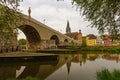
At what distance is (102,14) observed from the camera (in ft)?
45.2

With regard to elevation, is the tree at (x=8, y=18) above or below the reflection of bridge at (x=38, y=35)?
below

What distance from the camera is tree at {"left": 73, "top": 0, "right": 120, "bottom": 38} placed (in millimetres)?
13352

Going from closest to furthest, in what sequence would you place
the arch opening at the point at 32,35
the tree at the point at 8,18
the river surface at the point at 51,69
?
the tree at the point at 8,18 → the river surface at the point at 51,69 → the arch opening at the point at 32,35

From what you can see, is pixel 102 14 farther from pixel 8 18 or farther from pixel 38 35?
pixel 38 35

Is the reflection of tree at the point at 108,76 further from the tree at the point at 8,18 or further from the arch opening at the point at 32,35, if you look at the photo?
the arch opening at the point at 32,35

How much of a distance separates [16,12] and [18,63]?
21.5 meters

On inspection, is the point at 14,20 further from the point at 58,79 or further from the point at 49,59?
the point at 49,59

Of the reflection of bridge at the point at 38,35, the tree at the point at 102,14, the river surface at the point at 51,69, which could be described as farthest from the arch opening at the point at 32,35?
the tree at the point at 102,14

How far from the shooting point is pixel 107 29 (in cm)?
1409

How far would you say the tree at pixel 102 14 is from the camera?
13.4m

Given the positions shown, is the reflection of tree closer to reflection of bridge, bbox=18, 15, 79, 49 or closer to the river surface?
the river surface

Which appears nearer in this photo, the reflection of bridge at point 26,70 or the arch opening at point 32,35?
the reflection of bridge at point 26,70

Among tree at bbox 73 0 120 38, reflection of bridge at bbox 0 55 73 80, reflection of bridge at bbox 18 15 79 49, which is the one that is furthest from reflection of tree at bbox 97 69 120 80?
reflection of bridge at bbox 18 15 79 49

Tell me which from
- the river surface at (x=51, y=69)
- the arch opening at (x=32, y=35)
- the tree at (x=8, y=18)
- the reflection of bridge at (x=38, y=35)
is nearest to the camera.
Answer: the tree at (x=8, y=18)
